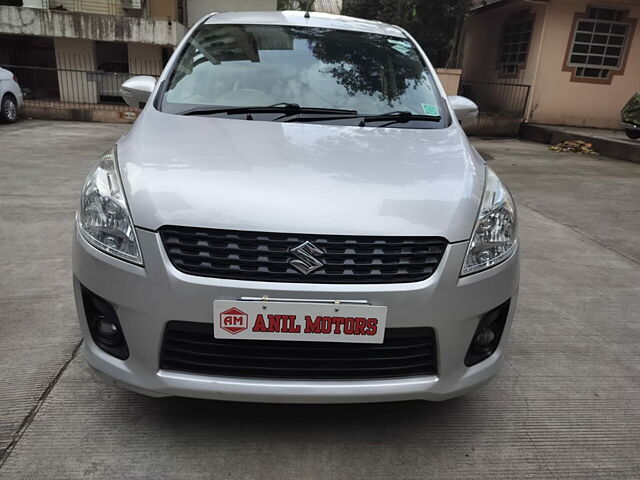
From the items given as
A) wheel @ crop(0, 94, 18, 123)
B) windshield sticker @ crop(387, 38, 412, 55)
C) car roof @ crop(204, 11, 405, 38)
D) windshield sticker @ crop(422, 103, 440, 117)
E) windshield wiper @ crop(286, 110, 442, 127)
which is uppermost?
car roof @ crop(204, 11, 405, 38)

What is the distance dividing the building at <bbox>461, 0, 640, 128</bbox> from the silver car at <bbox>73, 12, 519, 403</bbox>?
1150 cm

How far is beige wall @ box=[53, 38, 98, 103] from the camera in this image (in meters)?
15.6

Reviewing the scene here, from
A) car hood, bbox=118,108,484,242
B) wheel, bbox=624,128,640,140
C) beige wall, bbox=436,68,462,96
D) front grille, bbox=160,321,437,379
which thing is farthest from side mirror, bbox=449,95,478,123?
beige wall, bbox=436,68,462,96

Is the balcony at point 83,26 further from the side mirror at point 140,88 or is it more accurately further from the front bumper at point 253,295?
the front bumper at point 253,295

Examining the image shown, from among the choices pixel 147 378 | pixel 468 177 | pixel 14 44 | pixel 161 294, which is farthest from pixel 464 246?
pixel 14 44

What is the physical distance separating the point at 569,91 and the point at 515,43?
216cm

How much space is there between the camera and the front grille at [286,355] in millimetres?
1699

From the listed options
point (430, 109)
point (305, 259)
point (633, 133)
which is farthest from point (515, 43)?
point (305, 259)

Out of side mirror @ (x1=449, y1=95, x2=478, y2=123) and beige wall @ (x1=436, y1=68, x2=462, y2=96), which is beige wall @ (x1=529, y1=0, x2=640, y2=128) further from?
side mirror @ (x1=449, y1=95, x2=478, y2=123)

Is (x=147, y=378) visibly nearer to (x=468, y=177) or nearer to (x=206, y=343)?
(x=206, y=343)

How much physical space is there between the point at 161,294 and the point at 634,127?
1049cm

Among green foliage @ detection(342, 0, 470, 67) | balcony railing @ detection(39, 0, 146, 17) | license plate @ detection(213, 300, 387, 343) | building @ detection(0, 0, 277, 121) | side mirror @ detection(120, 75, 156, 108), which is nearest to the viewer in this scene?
license plate @ detection(213, 300, 387, 343)

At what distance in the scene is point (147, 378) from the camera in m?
1.73

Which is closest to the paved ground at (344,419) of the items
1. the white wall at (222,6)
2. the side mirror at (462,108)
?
the side mirror at (462,108)
